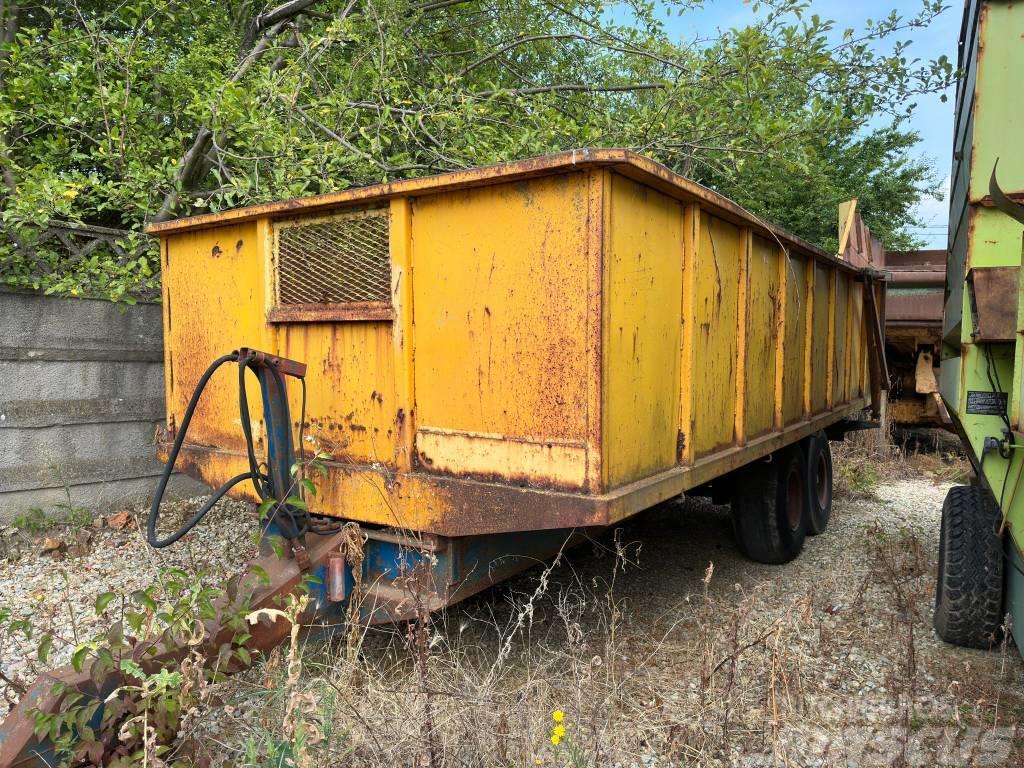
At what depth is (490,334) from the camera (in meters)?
2.71

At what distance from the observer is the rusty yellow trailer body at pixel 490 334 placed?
2514 millimetres

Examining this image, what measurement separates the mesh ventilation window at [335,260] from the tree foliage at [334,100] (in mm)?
1987

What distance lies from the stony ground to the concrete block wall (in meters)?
0.45

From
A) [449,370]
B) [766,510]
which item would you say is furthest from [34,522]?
[766,510]

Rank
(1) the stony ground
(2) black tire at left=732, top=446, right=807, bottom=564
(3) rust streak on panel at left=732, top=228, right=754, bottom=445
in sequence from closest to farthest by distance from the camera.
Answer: (1) the stony ground < (3) rust streak on panel at left=732, top=228, right=754, bottom=445 < (2) black tire at left=732, top=446, right=807, bottom=564

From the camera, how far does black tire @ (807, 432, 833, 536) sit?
218 inches

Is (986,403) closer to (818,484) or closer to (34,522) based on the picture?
(818,484)

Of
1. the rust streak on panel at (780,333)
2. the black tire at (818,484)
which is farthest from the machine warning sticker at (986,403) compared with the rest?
the black tire at (818,484)

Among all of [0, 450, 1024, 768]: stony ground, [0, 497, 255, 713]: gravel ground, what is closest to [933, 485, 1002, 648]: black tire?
[0, 450, 1024, 768]: stony ground

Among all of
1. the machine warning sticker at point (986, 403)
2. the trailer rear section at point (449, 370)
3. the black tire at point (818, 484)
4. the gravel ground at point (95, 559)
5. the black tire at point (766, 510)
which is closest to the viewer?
the trailer rear section at point (449, 370)

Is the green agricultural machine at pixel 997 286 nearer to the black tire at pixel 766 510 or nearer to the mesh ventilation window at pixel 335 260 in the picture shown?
the black tire at pixel 766 510

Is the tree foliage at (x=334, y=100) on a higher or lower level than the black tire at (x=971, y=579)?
higher

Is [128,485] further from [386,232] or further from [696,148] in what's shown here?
[696,148]

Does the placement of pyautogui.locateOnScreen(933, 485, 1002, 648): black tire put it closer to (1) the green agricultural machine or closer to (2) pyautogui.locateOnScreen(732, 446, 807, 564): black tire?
(1) the green agricultural machine
